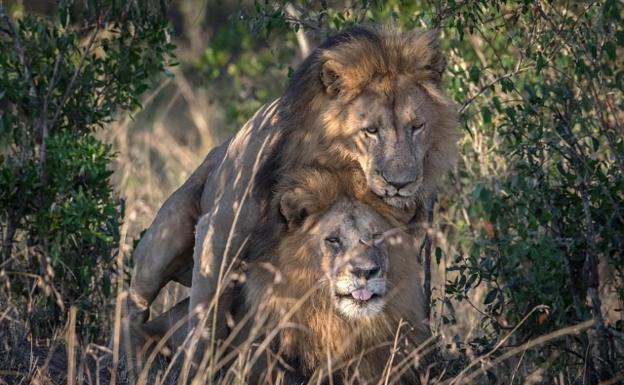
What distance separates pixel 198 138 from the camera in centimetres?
1246

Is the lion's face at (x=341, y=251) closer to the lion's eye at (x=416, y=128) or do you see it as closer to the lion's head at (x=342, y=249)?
the lion's head at (x=342, y=249)

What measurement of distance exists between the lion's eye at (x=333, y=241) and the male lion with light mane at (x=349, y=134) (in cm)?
25

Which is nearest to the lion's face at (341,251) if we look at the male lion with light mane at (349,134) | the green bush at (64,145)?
the male lion with light mane at (349,134)

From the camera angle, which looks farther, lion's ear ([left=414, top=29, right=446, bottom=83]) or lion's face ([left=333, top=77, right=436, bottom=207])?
lion's ear ([left=414, top=29, right=446, bottom=83])

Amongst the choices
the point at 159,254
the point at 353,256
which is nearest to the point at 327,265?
the point at 353,256

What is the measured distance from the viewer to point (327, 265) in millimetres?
5242

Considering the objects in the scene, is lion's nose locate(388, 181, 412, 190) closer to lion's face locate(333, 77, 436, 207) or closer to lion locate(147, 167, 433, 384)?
lion's face locate(333, 77, 436, 207)

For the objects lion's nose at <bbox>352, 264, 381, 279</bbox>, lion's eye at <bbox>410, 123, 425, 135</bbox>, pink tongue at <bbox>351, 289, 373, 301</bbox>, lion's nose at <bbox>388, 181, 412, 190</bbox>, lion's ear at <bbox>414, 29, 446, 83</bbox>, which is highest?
lion's ear at <bbox>414, 29, 446, 83</bbox>

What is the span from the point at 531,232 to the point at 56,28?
2.42 meters

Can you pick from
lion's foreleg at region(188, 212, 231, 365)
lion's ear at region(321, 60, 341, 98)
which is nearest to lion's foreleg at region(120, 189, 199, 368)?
lion's foreleg at region(188, 212, 231, 365)

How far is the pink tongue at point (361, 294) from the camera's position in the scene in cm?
504

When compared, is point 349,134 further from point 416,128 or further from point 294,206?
point 294,206

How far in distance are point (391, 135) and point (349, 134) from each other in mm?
A: 182

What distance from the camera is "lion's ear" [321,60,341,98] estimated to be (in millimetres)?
5258
